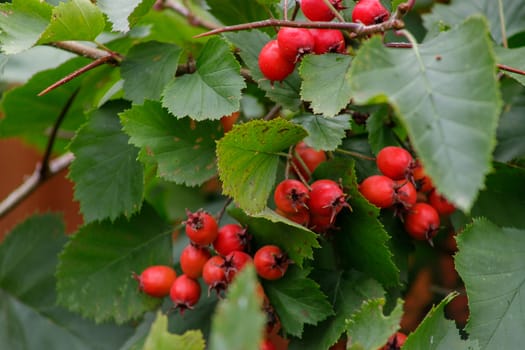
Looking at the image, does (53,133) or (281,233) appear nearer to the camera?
(281,233)

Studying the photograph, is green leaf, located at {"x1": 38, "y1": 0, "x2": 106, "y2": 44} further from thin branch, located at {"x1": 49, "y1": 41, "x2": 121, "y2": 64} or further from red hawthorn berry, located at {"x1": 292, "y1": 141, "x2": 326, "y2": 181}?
red hawthorn berry, located at {"x1": 292, "y1": 141, "x2": 326, "y2": 181}

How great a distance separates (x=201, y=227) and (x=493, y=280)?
26cm

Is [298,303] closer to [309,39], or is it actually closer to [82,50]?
[309,39]

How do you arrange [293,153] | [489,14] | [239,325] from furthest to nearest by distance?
[489,14] → [293,153] → [239,325]

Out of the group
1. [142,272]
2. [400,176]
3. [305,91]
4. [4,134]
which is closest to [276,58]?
[305,91]

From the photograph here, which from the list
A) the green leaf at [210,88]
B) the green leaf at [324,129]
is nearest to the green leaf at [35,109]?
the green leaf at [210,88]

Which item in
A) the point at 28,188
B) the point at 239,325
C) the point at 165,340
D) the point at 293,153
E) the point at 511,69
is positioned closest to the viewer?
the point at 239,325

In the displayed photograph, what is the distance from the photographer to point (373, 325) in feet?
1.70

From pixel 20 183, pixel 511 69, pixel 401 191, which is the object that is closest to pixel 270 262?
pixel 401 191

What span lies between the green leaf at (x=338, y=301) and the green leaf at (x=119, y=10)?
0.96 feet

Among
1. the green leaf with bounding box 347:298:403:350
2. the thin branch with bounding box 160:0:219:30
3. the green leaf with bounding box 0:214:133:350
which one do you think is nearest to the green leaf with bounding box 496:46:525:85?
the green leaf with bounding box 347:298:403:350

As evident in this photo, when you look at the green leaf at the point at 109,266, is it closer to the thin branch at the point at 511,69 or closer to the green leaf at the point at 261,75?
the green leaf at the point at 261,75

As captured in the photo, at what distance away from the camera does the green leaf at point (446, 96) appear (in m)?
0.40

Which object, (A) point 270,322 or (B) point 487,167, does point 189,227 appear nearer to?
(A) point 270,322
